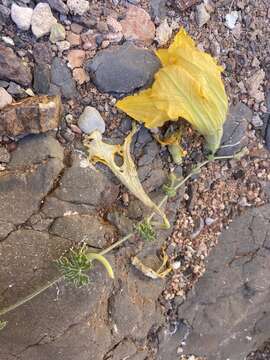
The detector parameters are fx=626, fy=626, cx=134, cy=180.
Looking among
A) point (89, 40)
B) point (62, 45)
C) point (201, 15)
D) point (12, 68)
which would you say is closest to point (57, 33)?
point (62, 45)

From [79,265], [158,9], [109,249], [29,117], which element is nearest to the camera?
[79,265]

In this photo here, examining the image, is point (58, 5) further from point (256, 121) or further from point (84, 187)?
point (256, 121)

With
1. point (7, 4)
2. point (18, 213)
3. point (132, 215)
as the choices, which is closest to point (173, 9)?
point (7, 4)

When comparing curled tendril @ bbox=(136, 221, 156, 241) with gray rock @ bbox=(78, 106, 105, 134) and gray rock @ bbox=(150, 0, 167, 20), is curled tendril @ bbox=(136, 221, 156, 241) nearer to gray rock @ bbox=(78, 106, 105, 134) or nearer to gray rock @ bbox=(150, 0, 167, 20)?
gray rock @ bbox=(78, 106, 105, 134)

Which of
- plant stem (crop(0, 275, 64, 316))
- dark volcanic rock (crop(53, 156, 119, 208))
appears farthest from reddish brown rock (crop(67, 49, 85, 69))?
plant stem (crop(0, 275, 64, 316))

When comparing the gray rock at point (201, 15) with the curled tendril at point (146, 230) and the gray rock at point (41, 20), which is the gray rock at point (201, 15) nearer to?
the gray rock at point (41, 20)
